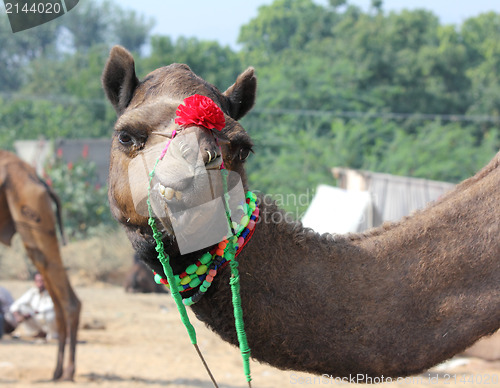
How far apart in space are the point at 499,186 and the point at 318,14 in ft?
143

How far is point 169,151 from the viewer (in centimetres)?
206

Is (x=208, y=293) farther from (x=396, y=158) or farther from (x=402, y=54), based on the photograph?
(x=402, y=54)

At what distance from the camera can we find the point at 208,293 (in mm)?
2328

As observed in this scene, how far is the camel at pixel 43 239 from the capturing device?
7.79 meters

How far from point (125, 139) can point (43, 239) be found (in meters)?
5.96

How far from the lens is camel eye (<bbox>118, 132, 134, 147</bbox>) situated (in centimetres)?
240

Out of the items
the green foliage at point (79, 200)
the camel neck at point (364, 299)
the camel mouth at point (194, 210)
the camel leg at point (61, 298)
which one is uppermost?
the camel mouth at point (194, 210)

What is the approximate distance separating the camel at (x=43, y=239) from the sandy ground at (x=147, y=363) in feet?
1.77

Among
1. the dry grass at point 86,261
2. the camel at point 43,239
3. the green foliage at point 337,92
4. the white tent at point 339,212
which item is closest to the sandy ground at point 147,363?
the camel at point 43,239

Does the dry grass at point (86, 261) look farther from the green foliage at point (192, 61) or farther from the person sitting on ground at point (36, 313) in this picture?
the green foliage at point (192, 61)

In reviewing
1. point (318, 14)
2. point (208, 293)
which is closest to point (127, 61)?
point (208, 293)

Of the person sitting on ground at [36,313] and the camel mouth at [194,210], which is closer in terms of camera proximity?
the camel mouth at [194,210]

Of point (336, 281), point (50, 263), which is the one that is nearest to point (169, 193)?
point (336, 281)

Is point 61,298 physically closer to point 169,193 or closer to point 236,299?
point 236,299
